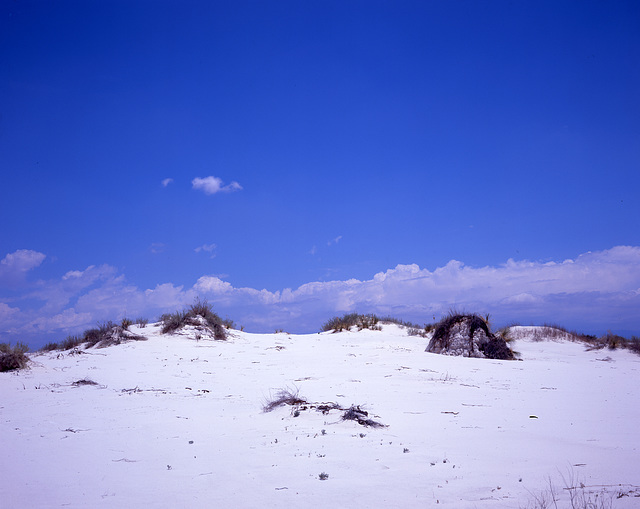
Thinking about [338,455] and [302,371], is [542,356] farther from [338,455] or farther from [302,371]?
[338,455]

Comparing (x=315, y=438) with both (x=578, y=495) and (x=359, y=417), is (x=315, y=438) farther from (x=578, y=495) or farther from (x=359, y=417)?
(x=578, y=495)

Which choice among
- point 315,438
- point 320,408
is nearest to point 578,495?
point 315,438

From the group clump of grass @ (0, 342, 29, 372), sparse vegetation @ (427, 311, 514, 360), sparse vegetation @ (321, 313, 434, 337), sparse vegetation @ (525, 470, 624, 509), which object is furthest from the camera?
sparse vegetation @ (321, 313, 434, 337)

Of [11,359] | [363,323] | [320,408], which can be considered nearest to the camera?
[320,408]

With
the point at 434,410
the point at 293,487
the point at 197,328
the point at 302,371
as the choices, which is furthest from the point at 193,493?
the point at 197,328

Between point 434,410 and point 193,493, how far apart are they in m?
3.70

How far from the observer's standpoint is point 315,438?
190 inches

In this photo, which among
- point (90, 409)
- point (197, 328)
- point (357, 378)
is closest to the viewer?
point (90, 409)

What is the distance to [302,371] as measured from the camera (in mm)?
9875

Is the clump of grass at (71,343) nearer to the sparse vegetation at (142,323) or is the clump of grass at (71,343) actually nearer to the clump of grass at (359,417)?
the sparse vegetation at (142,323)

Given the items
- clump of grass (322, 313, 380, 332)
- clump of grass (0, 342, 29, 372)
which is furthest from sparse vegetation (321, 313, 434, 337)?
clump of grass (0, 342, 29, 372)

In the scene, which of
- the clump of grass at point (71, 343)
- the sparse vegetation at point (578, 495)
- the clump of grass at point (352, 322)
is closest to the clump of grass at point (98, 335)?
the clump of grass at point (71, 343)

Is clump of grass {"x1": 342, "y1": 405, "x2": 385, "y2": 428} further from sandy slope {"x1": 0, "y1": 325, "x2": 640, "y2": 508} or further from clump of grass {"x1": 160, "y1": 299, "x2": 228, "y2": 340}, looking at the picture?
clump of grass {"x1": 160, "y1": 299, "x2": 228, "y2": 340}

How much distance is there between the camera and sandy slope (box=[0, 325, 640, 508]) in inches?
138
